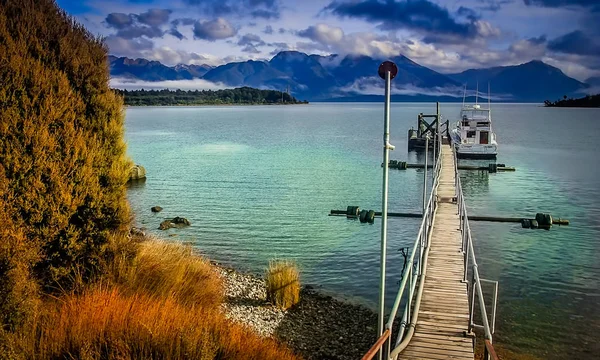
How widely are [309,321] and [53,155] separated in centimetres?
845

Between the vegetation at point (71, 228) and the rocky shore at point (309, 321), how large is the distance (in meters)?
2.54

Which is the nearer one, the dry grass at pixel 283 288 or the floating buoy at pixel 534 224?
the dry grass at pixel 283 288

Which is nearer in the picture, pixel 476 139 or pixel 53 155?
pixel 53 155

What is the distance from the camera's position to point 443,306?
12172 mm

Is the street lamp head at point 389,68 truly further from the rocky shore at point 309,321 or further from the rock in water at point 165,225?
the rock in water at point 165,225

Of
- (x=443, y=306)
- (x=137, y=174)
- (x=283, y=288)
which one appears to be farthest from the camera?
(x=137, y=174)

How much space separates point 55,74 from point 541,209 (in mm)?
30555

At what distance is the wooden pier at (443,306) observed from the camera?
33.1 ft

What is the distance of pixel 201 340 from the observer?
7.69 meters

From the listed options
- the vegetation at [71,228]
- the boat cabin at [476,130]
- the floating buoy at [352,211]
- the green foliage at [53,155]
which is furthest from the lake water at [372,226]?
the green foliage at [53,155]

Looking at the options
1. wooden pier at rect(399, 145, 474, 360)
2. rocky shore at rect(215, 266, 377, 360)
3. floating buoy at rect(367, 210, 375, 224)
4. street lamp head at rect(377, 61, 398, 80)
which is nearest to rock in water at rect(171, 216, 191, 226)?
floating buoy at rect(367, 210, 375, 224)

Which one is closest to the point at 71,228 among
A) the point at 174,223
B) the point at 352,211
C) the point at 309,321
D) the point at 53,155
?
the point at 53,155

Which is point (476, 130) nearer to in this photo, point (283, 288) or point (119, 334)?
point (283, 288)

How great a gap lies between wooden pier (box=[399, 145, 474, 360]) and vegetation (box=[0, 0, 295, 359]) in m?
2.88
